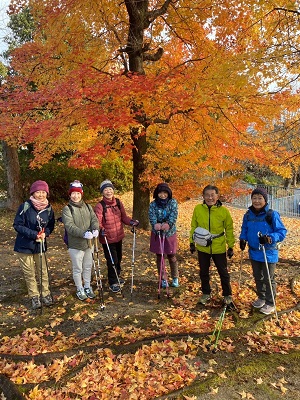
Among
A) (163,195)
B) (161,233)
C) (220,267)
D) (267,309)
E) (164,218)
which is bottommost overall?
(267,309)

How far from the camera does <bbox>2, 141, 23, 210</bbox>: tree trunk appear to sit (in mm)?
13070

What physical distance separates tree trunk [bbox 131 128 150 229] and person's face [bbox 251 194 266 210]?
5.35 m

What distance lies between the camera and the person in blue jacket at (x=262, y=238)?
4.30 metres

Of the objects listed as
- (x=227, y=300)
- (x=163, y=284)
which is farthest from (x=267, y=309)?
(x=163, y=284)

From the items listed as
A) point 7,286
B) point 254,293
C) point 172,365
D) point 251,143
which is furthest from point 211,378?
point 251,143

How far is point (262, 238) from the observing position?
4.29m

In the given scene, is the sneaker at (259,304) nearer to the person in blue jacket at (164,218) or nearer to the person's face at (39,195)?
the person in blue jacket at (164,218)

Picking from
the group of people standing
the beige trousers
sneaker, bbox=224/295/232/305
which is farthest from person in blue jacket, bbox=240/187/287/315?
the beige trousers

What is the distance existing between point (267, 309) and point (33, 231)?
3.51 m

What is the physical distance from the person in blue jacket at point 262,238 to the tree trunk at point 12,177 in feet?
36.3

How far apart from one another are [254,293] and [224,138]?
4.14m

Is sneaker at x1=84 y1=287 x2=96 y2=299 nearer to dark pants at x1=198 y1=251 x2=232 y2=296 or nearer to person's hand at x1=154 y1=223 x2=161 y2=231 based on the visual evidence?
person's hand at x1=154 y1=223 x2=161 y2=231

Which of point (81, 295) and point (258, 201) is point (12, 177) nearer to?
point (81, 295)

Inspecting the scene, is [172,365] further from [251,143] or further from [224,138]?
[251,143]
